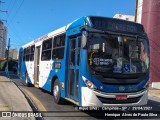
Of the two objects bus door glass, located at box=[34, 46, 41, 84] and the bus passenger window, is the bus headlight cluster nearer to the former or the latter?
the bus passenger window

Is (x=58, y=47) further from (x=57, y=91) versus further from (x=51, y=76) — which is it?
(x=57, y=91)

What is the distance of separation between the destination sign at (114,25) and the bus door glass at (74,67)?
3.07 feet

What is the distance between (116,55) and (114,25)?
1006 mm

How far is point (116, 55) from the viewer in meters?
10.0

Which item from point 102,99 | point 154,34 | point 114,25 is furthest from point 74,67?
point 154,34

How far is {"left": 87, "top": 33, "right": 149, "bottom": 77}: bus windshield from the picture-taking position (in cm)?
977

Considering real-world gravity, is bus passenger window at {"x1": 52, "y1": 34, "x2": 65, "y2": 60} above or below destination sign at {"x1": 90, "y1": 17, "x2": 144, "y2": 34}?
below

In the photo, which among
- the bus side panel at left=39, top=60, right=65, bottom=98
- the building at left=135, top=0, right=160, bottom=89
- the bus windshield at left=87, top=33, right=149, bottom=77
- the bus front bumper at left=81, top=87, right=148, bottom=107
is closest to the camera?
the bus front bumper at left=81, top=87, right=148, bottom=107

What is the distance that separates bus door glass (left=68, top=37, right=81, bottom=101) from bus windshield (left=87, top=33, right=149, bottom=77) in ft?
2.87

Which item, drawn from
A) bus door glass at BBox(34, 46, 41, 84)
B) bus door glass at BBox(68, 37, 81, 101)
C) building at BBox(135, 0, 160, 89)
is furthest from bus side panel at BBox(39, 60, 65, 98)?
building at BBox(135, 0, 160, 89)

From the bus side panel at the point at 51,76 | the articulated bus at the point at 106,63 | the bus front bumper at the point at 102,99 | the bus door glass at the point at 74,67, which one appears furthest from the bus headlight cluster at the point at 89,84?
the bus side panel at the point at 51,76

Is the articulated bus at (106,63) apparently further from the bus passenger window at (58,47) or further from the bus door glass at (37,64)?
the bus door glass at (37,64)

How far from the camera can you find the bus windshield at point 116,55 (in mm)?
9766

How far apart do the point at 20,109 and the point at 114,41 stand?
3753 mm
